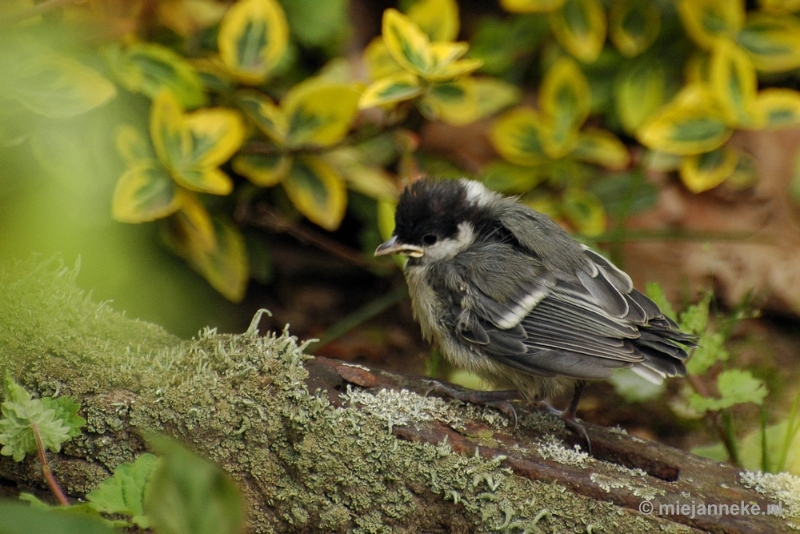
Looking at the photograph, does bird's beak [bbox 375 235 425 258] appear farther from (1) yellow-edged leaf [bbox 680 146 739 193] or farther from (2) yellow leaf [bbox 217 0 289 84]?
(1) yellow-edged leaf [bbox 680 146 739 193]

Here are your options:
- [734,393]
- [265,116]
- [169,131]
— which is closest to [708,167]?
[734,393]

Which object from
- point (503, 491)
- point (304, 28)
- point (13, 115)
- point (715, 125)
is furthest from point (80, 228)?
point (715, 125)

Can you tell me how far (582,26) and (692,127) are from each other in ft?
2.04

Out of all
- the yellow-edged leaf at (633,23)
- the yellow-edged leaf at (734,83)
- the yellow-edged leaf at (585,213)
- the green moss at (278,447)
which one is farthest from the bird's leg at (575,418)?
the yellow-edged leaf at (633,23)

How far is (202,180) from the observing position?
257cm

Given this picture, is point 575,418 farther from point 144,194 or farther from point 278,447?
point 144,194

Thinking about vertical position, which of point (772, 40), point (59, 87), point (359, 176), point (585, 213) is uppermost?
point (772, 40)

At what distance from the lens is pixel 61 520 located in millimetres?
1028

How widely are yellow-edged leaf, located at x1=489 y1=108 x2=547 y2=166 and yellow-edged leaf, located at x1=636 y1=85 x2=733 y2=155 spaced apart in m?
0.46

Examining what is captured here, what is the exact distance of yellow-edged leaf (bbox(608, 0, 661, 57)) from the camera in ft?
10.4

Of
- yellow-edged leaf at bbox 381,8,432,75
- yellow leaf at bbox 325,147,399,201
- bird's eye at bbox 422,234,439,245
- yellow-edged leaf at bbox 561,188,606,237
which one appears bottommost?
bird's eye at bbox 422,234,439,245

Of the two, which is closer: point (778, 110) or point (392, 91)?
point (392, 91)

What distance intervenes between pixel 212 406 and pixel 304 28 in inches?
77.2

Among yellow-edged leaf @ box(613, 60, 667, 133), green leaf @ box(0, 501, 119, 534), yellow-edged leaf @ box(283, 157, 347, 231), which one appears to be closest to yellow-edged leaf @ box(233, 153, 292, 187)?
yellow-edged leaf @ box(283, 157, 347, 231)
